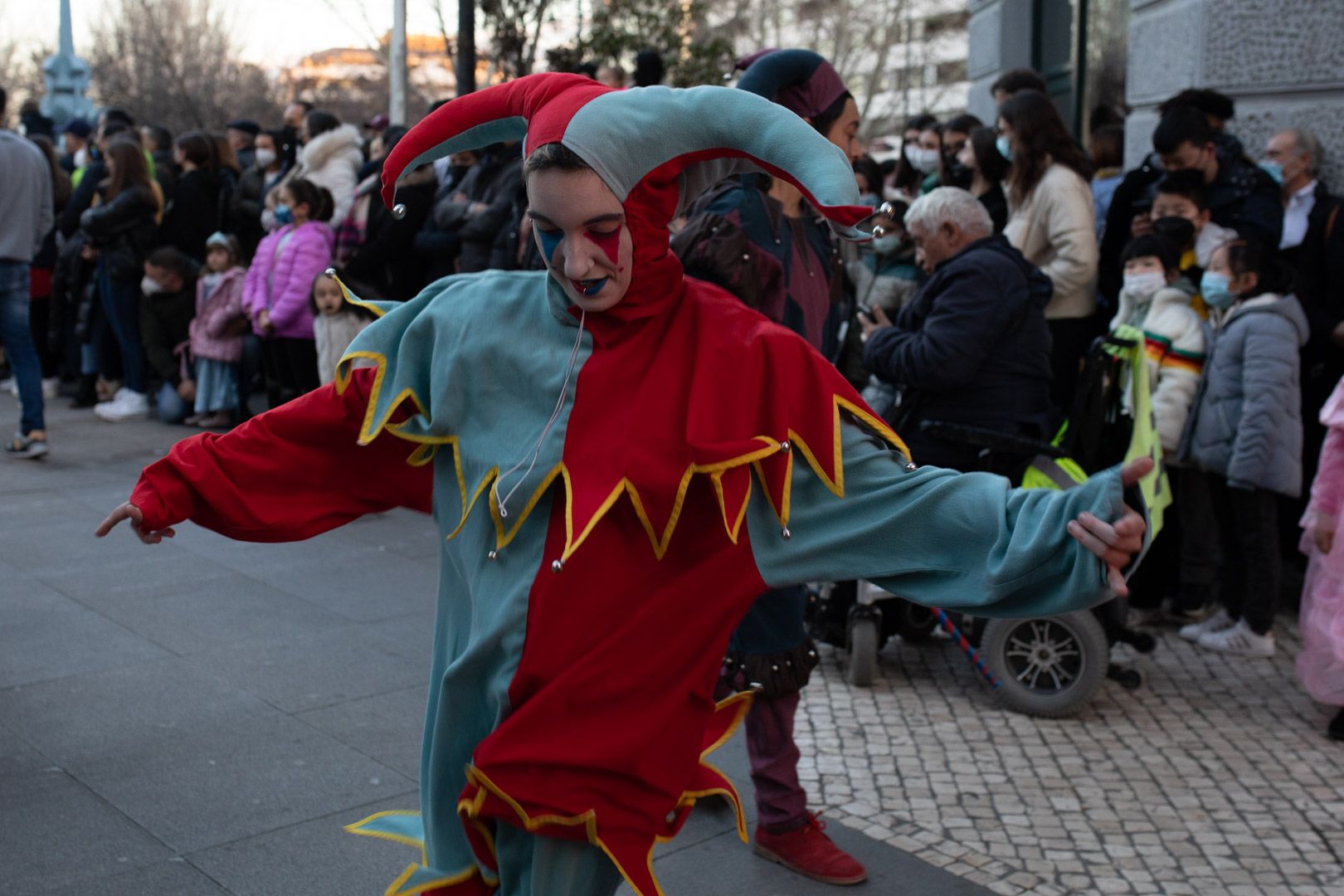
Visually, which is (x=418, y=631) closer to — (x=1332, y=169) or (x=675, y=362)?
(x=675, y=362)

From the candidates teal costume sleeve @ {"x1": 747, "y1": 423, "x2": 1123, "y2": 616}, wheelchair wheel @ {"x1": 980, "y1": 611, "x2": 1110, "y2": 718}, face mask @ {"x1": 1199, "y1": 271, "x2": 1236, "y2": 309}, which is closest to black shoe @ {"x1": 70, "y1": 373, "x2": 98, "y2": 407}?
wheelchair wheel @ {"x1": 980, "y1": 611, "x2": 1110, "y2": 718}

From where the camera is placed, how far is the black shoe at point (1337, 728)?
489 cm

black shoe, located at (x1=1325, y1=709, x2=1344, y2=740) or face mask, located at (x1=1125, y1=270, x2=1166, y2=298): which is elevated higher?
face mask, located at (x1=1125, y1=270, x2=1166, y2=298)

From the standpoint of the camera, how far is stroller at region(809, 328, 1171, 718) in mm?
5109

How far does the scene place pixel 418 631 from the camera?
19.4ft

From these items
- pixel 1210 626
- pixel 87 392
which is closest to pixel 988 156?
pixel 1210 626

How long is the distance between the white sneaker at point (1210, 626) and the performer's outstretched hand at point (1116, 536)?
401cm

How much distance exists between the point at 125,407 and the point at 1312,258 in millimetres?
8587

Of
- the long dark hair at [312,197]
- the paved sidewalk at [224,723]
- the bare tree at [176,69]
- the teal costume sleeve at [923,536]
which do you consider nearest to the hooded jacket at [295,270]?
the long dark hair at [312,197]

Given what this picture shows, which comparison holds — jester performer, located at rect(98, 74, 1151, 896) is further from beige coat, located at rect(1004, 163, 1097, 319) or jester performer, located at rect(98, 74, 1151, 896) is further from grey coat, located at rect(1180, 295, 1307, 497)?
beige coat, located at rect(1004, 163, 1097, 319)

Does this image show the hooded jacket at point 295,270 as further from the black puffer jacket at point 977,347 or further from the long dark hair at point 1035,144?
the black puffer jacket at point 977,347

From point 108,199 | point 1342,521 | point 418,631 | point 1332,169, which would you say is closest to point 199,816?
point 418,631

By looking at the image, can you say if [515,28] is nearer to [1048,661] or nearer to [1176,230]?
[1176,230]

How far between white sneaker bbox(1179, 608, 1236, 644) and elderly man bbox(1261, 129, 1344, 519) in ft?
3.17
